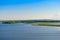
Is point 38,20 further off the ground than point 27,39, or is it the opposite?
point 38,20

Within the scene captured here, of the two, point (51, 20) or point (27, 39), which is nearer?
point (27, 39)

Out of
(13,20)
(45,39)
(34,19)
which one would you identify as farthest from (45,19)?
(45,39)

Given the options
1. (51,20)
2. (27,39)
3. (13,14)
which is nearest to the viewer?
(27,39)

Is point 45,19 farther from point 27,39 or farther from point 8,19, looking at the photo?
point 27,39

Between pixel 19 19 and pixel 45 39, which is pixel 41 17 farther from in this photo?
pixel 45 39

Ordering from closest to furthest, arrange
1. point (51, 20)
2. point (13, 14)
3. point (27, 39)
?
point (27, 39) < point (51, 20) < point (13, 14)

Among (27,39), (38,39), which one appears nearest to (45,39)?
(38,39)

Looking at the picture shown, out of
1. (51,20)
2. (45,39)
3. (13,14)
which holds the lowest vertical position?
(45,39)

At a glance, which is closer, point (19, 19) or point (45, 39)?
point (45, 39)

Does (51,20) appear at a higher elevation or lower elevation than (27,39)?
higher
